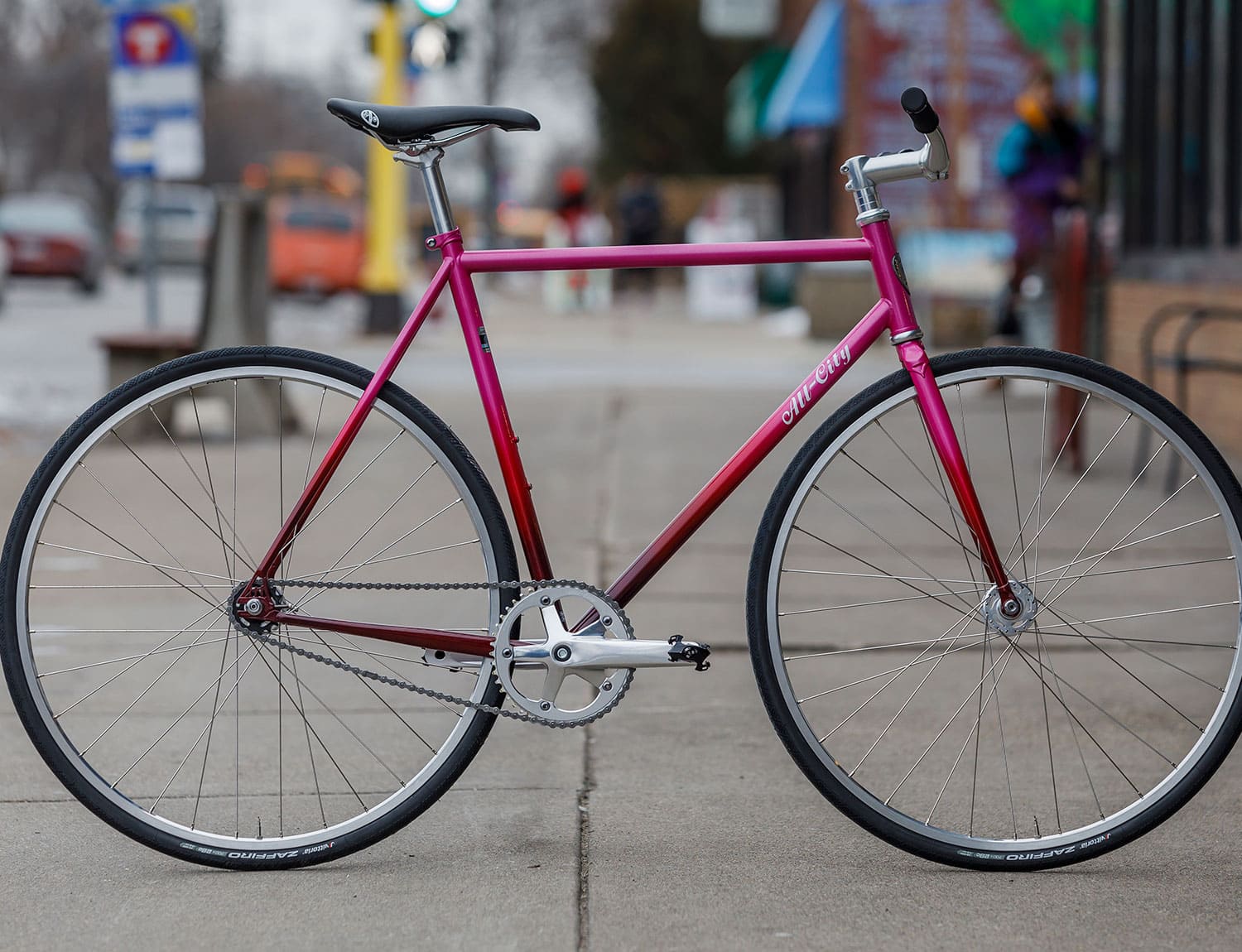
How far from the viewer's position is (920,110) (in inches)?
127

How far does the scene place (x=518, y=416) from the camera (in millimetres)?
10719

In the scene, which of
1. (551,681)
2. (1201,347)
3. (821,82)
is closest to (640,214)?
(821,82)

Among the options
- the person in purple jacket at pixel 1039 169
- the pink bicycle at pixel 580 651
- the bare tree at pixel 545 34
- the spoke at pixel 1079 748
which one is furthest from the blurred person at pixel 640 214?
the bare tree at pixel 545 34

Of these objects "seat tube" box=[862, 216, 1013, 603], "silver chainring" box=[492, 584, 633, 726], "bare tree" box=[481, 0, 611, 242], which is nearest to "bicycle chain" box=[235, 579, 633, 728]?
"silver chainring" box=[492, 584, 633, 726]

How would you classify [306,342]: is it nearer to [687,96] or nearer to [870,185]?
[870,185]

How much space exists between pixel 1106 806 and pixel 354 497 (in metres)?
4.54

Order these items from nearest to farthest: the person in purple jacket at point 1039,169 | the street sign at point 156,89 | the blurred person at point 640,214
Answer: the person in purple jacket at point 1039,169
the street sign at point 156,89
the blurred person at point 640,214

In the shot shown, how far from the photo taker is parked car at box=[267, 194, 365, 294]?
27.9 m

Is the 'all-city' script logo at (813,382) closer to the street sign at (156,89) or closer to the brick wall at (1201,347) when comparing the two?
the brick wall at (1201,347)

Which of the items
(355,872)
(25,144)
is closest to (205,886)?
(355,872)

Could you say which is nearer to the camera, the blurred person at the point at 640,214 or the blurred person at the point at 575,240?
the blurred person at the point at 640,214

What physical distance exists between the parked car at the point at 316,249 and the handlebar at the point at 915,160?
2461 cm

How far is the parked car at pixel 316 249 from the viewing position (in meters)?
27.9

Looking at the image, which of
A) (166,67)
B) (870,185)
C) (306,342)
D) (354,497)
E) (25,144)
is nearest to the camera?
(870,185)
